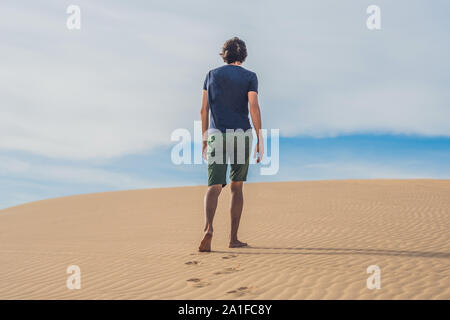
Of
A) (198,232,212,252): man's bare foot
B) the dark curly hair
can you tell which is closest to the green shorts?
(198,232,212,252): man's bare foot

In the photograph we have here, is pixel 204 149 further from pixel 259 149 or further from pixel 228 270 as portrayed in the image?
pixel 228 270

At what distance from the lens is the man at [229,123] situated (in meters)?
6.24

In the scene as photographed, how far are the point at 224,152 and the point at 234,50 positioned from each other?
4.73 ft

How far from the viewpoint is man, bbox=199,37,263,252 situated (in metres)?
6.24

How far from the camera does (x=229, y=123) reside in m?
6.26

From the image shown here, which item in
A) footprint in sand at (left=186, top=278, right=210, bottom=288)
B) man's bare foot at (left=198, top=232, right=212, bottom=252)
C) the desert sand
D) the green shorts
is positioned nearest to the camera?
the desert sand

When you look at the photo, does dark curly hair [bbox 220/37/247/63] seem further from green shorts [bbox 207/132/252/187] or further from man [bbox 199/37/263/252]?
green shorts [bbox 207/132/252/187]

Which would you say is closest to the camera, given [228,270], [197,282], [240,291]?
[240,291]

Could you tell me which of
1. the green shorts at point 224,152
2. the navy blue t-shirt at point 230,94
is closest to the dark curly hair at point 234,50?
the navy blue t-shirt at point 230,94

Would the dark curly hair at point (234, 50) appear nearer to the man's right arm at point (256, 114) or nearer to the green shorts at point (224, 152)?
the man's right arm at point (256, 114)

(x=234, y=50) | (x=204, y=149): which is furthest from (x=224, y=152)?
(x=234, y=50)

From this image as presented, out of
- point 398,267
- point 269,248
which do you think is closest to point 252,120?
point 269,248

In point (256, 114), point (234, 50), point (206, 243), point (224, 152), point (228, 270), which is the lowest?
point (228, 270)
